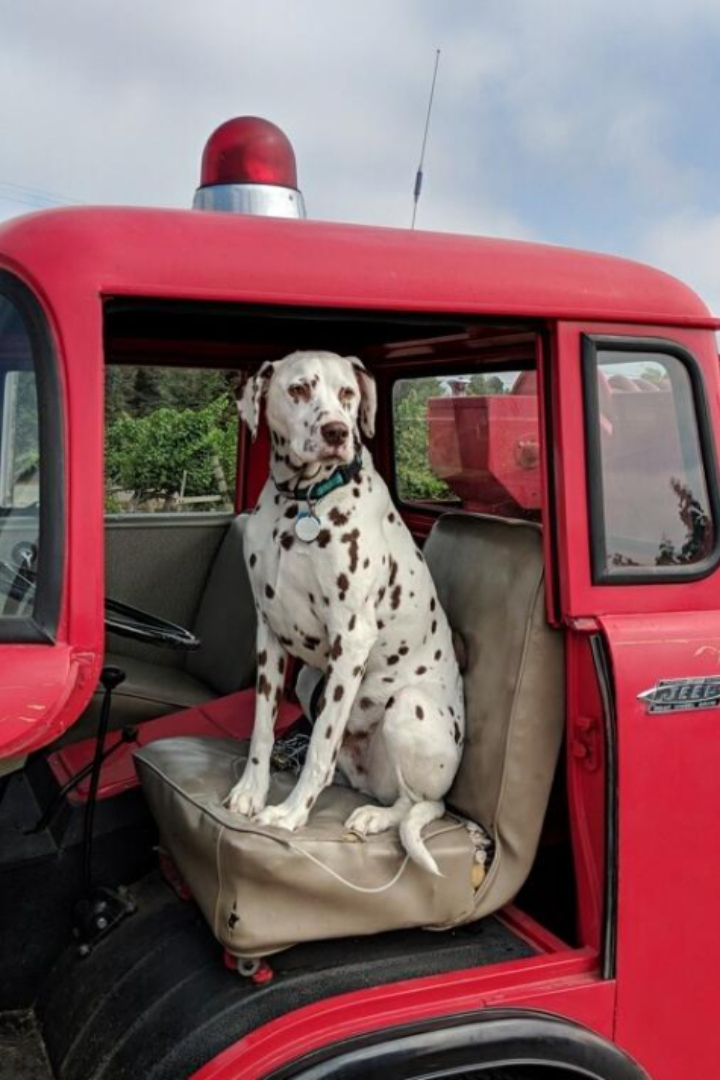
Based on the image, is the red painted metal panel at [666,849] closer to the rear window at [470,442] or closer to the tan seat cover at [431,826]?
the tan seat cover at [431,826]

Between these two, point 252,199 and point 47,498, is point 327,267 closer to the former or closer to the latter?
point 47,498

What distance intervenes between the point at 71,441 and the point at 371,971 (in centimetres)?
117

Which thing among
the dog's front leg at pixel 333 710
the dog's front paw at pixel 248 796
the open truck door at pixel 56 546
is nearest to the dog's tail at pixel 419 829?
the dog's front leg at pixel 333 710

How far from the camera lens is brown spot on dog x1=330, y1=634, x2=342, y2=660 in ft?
7.36

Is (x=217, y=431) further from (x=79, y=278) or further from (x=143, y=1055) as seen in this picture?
(x=143, y=1055)

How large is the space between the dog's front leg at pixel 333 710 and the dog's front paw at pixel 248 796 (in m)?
0.06

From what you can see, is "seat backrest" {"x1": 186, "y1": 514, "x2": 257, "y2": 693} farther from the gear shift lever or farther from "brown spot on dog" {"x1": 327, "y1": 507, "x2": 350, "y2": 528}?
"brown spot on dog" {"x1": 327, "y1": 507, "x2": 350, "y2": 528}

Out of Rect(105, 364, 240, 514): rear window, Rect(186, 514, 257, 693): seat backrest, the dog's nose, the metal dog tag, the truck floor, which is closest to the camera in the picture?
the truck floor

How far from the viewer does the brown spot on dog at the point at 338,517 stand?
226 centimetres

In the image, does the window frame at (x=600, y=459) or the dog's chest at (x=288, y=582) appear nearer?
the window frame at (x=600, y=459)

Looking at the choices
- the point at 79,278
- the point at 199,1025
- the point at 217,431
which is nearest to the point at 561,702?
the point at 199,1025

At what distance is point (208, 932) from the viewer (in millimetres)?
2129

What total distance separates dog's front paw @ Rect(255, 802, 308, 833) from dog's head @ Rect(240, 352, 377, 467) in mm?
746

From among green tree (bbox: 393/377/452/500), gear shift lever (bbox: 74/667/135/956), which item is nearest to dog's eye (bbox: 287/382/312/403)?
gear shift lever (bbox: 74/667/135/956)
